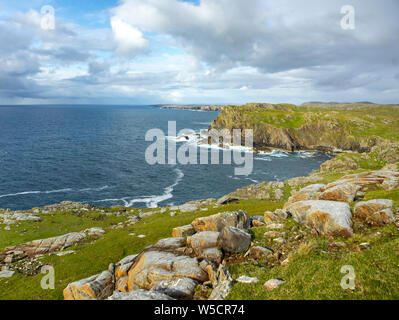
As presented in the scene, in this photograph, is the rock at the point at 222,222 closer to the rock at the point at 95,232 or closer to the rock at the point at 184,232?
the rock at the point at 184,232

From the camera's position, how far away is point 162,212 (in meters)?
54.3

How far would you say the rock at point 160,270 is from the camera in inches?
595

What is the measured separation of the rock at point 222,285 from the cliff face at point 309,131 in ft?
490

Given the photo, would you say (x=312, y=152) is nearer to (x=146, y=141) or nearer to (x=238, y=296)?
(x=146, y=141)

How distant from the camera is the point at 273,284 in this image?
41.1ft

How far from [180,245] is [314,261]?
10896mm

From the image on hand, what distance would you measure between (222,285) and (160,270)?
16.9ft

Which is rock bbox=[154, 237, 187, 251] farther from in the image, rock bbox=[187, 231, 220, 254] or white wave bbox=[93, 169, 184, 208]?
white wave bbox=[93, 169, 184, 208]

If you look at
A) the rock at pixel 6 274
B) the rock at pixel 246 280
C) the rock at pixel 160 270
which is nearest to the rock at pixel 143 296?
the rock at pixel 160 270

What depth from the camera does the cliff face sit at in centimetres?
15662

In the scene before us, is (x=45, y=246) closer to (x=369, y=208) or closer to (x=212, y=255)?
(x=212, y=255)

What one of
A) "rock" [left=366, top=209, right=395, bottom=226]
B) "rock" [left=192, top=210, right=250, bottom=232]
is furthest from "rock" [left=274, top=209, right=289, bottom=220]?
"rock" [left=366, top=209, right=395, bottom=226]

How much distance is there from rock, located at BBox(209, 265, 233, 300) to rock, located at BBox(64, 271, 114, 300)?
30.1 feet
